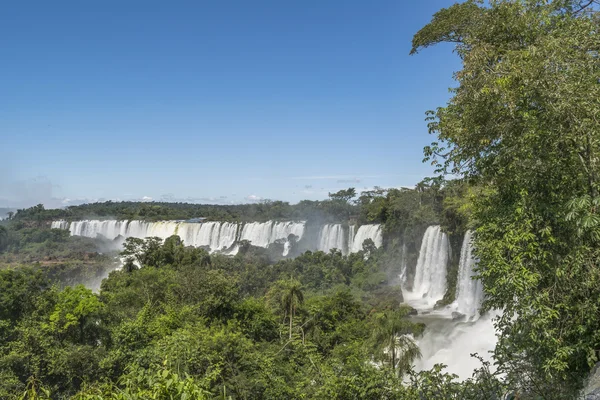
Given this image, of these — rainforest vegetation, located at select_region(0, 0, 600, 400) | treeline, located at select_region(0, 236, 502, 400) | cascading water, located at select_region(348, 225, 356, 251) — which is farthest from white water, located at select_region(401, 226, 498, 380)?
cascading water, located at select_region(348, 225, 356, 251)

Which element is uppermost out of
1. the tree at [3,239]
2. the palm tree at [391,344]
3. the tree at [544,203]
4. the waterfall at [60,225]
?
the tree at [544,203]

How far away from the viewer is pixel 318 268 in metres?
33.5

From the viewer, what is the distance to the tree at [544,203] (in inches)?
191

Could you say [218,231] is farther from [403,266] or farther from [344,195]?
[403,266]

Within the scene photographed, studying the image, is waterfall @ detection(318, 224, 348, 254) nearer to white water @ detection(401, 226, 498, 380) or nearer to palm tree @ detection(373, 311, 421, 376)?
white water @ detection(401, 226, 498, 380)

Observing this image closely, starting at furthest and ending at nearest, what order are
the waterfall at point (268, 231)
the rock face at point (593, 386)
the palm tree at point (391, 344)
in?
the waterfall at point (268, 231) < the palm tree at point (391, 344) < the rock face at point (593, 386)

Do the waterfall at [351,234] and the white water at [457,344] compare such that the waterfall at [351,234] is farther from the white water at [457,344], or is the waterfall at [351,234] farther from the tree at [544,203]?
the tree at [544,203]

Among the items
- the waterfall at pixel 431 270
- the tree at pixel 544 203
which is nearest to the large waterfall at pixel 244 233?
the waterfall at pixel 431 270

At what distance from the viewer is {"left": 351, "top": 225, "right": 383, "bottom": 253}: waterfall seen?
116ft

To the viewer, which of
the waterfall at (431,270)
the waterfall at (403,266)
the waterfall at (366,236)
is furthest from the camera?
the waterfall at (366,236)

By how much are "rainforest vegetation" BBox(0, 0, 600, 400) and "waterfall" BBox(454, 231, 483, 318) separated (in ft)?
15.6

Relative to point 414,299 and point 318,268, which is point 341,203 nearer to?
point 318,268

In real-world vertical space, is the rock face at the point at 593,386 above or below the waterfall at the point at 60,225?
above

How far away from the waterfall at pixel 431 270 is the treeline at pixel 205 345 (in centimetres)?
870
